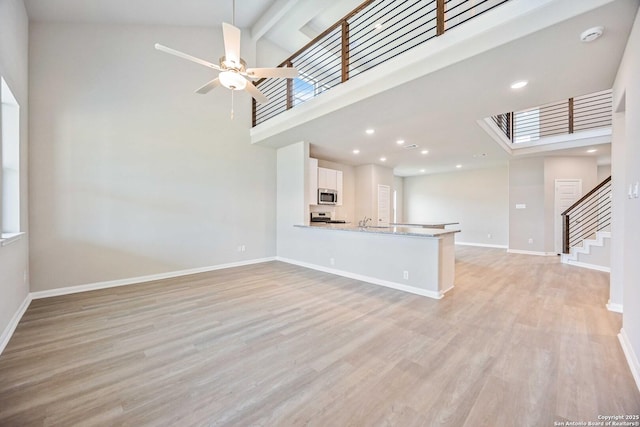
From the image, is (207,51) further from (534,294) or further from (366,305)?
(534,294)

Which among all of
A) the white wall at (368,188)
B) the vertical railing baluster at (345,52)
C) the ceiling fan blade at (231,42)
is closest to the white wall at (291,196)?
the vertical railing baluster at (345,52)

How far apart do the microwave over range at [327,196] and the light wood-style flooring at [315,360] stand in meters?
3.24

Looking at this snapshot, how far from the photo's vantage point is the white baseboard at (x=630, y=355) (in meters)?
1.80

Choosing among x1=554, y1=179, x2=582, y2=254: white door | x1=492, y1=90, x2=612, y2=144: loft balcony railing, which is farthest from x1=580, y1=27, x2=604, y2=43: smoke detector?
x1=554, y1=179, x2=582, y2=254: white door

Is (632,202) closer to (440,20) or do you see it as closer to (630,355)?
(630,355)

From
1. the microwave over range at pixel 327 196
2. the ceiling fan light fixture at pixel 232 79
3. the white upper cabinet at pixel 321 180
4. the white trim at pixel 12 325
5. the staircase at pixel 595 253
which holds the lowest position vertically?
the white trim at pixel 12 325

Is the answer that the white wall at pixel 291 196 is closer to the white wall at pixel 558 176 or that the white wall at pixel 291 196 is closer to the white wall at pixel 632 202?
the white wall at pixel 632 202

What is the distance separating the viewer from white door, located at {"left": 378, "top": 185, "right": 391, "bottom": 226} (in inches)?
316

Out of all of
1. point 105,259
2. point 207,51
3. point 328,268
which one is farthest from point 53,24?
point 328,268

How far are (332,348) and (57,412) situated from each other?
184cm

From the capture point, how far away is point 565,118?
6.60m

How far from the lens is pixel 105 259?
4082 millimetres

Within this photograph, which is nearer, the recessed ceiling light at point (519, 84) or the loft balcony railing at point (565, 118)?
the recessed ceiling light at point (519, 84)

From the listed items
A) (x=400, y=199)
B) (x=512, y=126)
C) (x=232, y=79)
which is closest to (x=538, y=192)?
(x=512, y=126)
